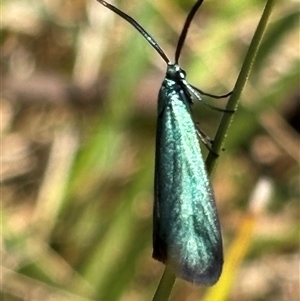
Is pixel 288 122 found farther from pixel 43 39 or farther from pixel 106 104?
pixel 43 39

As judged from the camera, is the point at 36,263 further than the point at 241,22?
No

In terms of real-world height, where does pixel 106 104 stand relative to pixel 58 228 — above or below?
above

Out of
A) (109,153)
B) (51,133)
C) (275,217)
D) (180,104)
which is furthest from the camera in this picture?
(51,133)

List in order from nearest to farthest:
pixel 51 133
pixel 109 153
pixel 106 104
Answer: pixel 106 104 < pixel 109 153 < pixel 51 133

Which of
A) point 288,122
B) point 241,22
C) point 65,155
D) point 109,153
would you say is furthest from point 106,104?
point 288,122

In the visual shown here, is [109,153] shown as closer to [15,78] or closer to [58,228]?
[58,228]

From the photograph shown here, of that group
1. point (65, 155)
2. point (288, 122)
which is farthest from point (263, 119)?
point (65, 155)

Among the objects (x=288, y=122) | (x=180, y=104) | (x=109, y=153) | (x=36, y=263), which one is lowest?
(x=36, y=263)
